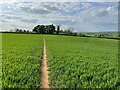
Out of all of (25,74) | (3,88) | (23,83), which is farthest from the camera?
(25,74)

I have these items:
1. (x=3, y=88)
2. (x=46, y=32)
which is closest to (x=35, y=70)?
(x=3, y=88)

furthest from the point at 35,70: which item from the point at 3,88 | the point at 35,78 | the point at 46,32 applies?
the point at 46,32

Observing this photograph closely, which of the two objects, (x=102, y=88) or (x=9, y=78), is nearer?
(x=102, y=88)

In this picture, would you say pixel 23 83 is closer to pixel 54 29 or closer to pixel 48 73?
pixel 48 73

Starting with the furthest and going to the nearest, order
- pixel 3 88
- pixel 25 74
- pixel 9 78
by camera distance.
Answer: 1. pixel 25 74
2. pixel 9 78
3. pixel 3 88

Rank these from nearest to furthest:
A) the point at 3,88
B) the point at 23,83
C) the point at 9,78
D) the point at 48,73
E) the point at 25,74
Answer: the point at 3,88 → the point at 23,83 → the point at 9,78 → the point at 25,74 → the point at 48,73

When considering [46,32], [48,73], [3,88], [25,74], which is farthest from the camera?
[46,32]

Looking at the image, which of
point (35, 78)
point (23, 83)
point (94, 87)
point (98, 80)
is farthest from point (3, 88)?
point (98, 80)

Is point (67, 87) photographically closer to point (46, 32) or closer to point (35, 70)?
point (35, 70)

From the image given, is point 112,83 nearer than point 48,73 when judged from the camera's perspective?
Yes

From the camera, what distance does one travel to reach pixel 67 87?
32.5 ft

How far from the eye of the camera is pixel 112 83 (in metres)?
10.8

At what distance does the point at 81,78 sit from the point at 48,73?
2552 millimetres

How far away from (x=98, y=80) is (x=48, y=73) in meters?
3.11
